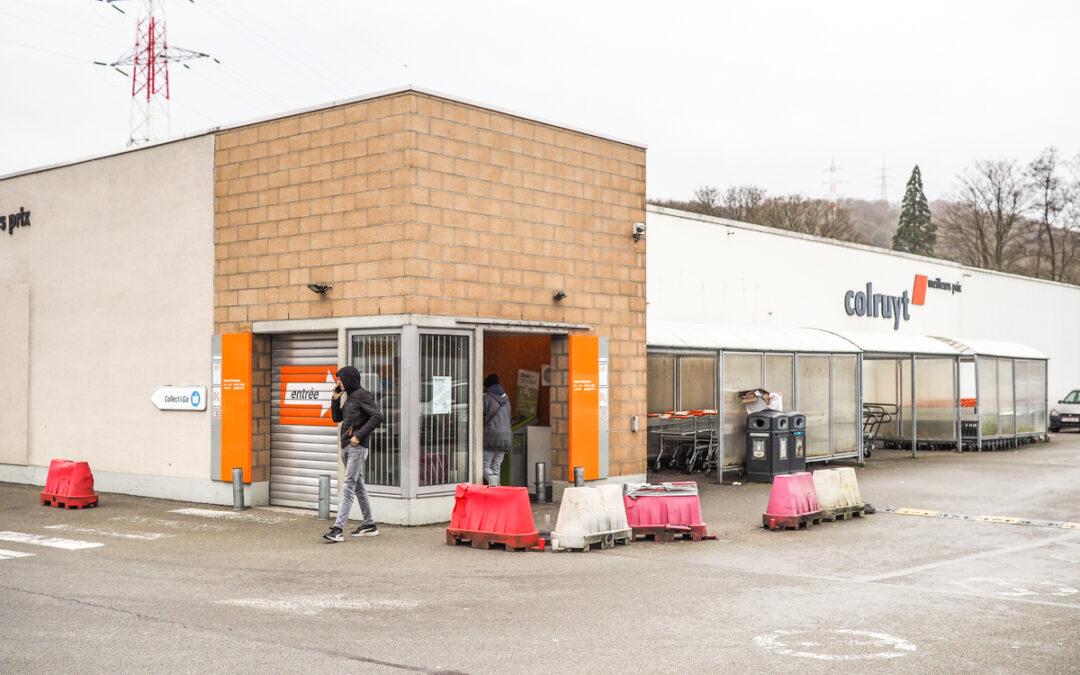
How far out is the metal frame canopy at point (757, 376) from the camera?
20.1m

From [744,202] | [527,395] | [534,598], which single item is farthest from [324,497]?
[744,202]

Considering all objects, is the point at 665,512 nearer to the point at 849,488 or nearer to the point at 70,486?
the point at 849,488

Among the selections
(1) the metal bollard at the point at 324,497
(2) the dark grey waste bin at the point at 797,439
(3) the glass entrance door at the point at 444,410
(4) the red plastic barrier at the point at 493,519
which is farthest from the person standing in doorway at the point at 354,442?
(2) the dark grey waste bin at the point at 797,439

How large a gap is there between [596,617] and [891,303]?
84.5ft

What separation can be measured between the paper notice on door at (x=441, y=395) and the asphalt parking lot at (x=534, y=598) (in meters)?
1.61

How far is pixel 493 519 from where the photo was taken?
488 inches

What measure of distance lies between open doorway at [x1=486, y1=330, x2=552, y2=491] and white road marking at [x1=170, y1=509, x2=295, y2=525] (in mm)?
3824

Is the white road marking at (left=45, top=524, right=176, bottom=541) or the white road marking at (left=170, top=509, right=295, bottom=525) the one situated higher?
the white road marking at (left=170, top=509, right=295, bottom=525)

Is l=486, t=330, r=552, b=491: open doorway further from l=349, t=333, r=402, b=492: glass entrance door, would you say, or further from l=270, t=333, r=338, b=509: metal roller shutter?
l=349, t=333, r=402, b=492: glass entrance door

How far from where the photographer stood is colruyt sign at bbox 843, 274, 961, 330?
3011cm

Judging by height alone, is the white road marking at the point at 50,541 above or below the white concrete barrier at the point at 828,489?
below

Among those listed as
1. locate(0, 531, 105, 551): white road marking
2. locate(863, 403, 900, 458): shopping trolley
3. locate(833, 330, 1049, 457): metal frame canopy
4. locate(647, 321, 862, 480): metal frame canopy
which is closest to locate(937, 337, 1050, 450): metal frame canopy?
locate(833, 330, 1049, 457): metal frame canopy

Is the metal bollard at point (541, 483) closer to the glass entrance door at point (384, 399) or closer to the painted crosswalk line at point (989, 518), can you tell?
the glass entrance door at point (384, 399)

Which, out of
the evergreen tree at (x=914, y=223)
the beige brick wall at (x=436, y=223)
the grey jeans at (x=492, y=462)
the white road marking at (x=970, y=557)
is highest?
the evergreen tree at (x=914, y=223)
